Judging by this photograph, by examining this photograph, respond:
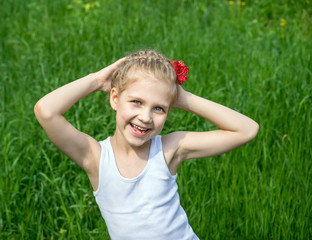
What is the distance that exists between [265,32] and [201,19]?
0.77 metres

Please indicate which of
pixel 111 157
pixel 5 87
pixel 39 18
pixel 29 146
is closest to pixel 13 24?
pixel 39 18

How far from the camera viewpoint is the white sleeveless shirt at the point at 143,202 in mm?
1943

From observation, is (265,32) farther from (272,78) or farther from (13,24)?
(13,24)

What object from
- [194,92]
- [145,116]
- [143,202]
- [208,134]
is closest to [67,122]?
[145,116]

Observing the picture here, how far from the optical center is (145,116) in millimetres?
1877

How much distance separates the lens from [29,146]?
3.39 metres

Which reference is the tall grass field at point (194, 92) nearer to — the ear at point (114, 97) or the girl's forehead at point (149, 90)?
the ear at point (114, 97)

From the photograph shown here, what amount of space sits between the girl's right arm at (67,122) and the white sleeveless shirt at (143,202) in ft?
0.21

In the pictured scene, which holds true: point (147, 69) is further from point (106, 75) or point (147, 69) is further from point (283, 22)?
point (283, 22)

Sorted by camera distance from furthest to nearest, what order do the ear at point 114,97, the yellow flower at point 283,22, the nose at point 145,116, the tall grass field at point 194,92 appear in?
the yellow flower at point 283,22 < the tall grass field at point 194,92 < the ear at point 114,97 < the nose at point 145,116

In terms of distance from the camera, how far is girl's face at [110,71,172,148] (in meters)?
1.90

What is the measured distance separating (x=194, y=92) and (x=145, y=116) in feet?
7.33

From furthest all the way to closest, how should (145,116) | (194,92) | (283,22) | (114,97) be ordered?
(283,22), (194,92), (114,97), (145,116)

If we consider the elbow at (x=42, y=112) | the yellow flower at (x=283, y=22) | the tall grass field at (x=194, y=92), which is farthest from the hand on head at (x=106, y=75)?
the yellow flower at (x=283, y=22)
